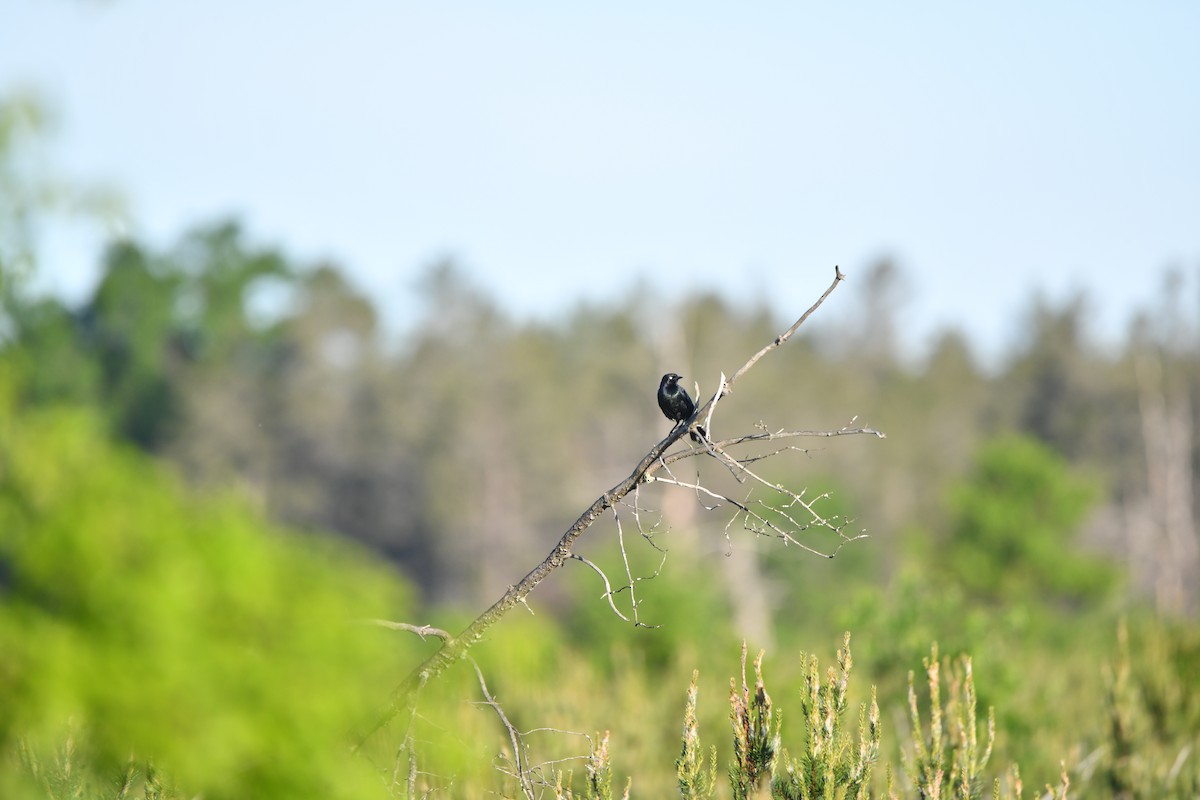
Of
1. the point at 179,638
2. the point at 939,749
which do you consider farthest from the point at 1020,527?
the point at 179,638

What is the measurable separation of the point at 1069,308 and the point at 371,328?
31.7 m

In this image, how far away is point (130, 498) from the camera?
2.25 meters

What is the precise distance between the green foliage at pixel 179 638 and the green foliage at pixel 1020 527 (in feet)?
96.9

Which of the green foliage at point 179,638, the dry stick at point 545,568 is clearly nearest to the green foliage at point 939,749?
the dry stick at point 545,568

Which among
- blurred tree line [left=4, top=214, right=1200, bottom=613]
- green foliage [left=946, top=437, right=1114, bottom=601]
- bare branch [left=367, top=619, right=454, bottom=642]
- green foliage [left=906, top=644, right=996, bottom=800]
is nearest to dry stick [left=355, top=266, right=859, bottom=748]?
bare branch [left=367, top=619, right=454, bottom=642]

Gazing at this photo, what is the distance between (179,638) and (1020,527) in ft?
101

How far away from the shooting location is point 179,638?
2133 mm

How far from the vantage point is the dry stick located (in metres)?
3.48

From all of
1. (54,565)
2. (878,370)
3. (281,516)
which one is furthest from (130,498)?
(878,370)

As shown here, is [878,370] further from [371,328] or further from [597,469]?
[371,328]

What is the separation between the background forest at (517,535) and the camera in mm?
2221

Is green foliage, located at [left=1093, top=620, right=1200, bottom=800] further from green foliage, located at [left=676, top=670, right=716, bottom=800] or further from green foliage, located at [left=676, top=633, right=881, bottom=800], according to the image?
green foliage, located at [left=676, top=670, right=716, bottom=800]

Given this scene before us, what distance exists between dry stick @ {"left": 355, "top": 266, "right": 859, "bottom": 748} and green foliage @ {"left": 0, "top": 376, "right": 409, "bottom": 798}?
45.0 inches

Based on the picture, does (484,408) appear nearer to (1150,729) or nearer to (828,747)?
(1150,729)
